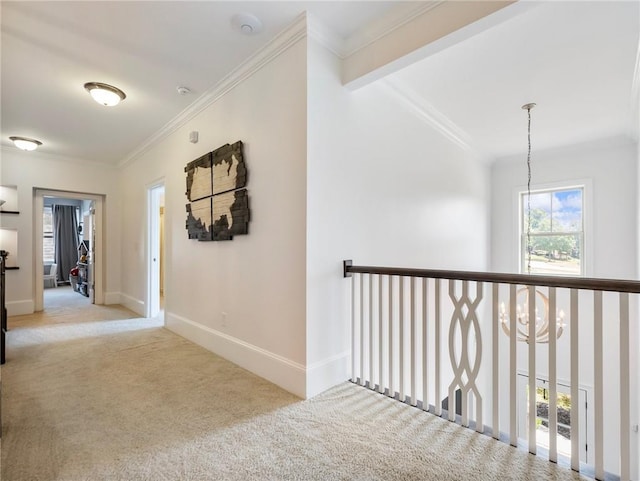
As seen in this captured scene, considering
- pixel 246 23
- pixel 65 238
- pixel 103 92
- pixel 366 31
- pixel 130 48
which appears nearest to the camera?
pixel 246 23

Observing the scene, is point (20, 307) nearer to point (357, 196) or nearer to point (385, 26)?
point (357, 196)

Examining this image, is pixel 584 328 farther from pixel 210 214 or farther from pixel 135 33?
pixel 135 33

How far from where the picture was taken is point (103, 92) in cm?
288

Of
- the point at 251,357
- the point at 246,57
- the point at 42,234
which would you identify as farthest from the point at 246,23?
the point at 42,234

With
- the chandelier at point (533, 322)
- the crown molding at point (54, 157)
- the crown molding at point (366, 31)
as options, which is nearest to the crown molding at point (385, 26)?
the crown molding at point (366, 31)

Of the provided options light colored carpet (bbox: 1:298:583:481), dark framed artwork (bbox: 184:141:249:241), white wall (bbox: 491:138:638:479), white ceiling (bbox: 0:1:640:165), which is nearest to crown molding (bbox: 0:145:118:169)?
white ceiling (bbox: 0:1:640:165)

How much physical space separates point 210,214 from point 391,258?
1.81 metres

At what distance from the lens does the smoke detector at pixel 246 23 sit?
2.08 meters

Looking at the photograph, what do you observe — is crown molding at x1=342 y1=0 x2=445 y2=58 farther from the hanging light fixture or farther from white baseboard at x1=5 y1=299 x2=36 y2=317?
white baseboard at x1=5 y1=299 x2=36 y2=317

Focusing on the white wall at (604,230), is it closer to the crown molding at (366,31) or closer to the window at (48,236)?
the crown molding at (366,31)

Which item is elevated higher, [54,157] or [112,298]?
[54,157]

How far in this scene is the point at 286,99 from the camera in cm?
233

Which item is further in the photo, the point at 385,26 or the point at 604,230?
the point at 604,230

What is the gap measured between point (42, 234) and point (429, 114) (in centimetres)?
597
